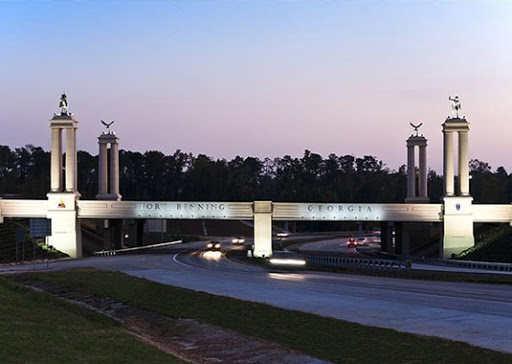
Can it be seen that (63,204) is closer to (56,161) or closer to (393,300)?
(56,161)

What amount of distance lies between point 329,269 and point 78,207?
34.3 m

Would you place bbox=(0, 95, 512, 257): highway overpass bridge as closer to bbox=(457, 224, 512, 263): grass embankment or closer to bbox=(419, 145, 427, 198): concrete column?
bbox=(457, 224, 512, 263): grass embankment

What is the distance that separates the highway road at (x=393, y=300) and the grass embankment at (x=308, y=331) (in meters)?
1.24

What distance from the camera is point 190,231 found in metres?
166

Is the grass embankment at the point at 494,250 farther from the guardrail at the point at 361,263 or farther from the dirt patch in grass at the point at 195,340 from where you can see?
the dirt patch in grass at the point at 195,340

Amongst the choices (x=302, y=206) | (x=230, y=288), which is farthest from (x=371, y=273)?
(x=302, y=206)

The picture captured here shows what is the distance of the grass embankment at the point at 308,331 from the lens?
16422 millimetres

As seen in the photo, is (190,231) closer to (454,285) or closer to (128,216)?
(128,216)

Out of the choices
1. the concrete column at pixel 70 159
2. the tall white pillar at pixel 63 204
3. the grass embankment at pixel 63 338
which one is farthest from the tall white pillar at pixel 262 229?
the grass embankment at pixel 63 338

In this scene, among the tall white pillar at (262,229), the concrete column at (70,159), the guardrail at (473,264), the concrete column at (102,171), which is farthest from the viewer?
the concrete column at (102,171)

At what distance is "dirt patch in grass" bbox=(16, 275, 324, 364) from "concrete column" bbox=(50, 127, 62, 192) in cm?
4947

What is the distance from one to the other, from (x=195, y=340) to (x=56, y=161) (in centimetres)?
6178

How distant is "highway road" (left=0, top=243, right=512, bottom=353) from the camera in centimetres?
2097

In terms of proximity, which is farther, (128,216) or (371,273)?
(128,216)
